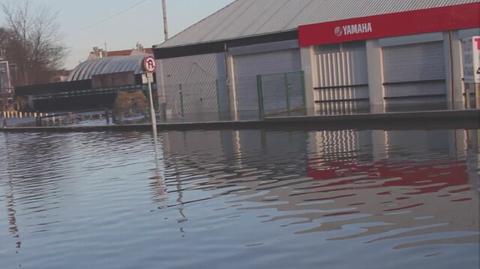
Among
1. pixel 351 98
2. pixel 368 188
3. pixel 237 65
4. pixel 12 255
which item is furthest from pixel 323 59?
pixel 12 255

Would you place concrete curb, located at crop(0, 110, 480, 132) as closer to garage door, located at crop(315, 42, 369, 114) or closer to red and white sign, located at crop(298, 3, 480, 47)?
garage door, located at crop(315, 42, 369, 114)

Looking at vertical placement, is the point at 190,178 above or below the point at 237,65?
below

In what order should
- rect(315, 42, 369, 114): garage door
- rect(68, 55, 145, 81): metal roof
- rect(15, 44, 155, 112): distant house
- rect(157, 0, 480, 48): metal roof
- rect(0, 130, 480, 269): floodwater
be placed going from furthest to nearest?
rect(68, 55, 145, 81): metal roof
rect(15, 44, 155, 112): distant house
rect(315, 42, 369, 114): garage door
rect(157, 0, 480, 48): metal roof
rect(0, 130, 480, 269): floodwater

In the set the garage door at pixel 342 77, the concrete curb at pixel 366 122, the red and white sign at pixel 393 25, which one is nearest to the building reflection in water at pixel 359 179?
the concrete curb at pixel 366 122

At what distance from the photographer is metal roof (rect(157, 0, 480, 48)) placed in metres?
32.2

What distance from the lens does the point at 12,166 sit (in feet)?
65.5

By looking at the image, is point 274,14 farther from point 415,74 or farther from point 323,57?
point 415,74

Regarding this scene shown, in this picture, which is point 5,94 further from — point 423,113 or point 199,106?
point 423,113

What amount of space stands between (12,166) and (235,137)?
22.2 ft

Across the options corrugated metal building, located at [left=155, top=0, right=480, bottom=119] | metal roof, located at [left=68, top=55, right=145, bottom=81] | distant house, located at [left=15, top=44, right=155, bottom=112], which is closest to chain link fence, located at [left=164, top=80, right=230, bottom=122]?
corrugated metal building, located at [left=155, top=0, right=480, bottom=119]

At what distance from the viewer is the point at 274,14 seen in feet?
123

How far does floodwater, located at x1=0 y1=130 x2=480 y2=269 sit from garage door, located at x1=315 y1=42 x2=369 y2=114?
13.7 meters

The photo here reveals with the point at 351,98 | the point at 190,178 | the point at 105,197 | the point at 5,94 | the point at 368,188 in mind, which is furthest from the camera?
the point at 5,94

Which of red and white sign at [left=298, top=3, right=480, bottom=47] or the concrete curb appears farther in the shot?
red and white sign at [left=298, top=3, right=480, bottom=47]
